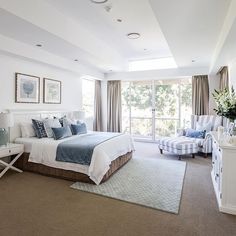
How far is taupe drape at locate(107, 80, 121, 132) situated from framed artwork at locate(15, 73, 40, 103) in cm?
307

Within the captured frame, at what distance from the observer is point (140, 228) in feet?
6.84

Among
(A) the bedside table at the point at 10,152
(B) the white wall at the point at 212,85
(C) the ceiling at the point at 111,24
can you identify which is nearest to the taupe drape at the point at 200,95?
(B) the white wall at the point at 212,85

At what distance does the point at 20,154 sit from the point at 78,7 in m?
2.91

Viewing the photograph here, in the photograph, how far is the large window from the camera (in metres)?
6.54

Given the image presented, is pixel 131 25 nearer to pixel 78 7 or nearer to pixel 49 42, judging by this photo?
pixel 78 7

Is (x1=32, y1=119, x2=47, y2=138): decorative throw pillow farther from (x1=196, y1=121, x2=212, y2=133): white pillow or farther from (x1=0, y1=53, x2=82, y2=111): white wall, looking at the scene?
(x1=196, y1=121, x2=212, y2=133): white pillow

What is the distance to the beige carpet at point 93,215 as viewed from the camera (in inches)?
80.5

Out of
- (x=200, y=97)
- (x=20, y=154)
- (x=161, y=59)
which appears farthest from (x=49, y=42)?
(x=200, y=97)

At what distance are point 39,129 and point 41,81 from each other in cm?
132

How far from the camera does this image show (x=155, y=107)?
6.87 metres

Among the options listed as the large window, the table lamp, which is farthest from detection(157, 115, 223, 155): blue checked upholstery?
the table lamp

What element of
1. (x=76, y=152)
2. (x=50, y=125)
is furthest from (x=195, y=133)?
(x=50, y=125)

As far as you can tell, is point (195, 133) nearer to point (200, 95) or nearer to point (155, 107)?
point (200, 95)

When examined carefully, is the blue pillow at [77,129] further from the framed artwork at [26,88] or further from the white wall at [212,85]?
the white wall at [212,85]
